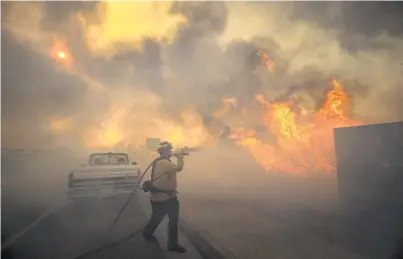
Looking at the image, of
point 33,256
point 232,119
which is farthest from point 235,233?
point 33,256

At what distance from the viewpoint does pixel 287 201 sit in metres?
5.45

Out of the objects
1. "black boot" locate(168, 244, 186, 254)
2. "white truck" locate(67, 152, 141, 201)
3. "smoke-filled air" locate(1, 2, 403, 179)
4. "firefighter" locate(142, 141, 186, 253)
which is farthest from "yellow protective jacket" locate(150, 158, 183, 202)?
"white truck" locate(67, 152, 141, 201)

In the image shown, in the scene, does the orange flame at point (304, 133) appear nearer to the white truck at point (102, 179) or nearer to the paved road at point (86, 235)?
the white truck at point (102, 179)

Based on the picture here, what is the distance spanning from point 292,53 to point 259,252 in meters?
4.30

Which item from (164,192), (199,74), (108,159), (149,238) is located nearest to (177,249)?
(149,238)

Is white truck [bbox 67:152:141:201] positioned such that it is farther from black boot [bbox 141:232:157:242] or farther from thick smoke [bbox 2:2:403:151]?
black boot [bbox 141:232:157:242]

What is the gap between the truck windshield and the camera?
5.58m

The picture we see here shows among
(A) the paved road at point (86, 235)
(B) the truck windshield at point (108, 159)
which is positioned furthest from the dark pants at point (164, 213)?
(B) the truck windshield at point (108, 159)

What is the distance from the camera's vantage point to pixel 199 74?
533 centimetres

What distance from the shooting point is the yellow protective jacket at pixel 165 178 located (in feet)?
12.9

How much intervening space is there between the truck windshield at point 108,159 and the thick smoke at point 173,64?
0.48 m

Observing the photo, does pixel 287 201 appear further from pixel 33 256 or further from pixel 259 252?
pixel 33 256

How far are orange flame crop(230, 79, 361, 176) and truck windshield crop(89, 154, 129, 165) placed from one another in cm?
254

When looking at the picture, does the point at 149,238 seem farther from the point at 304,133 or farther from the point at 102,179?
the point at 304,133
